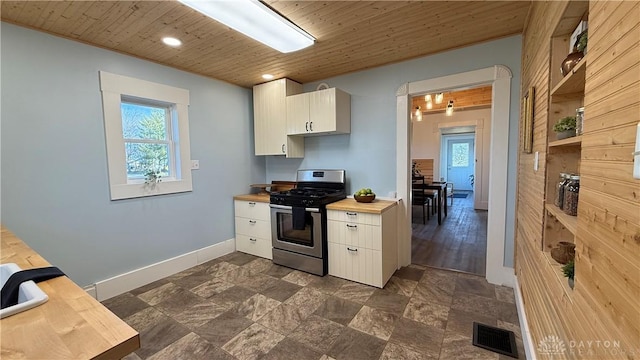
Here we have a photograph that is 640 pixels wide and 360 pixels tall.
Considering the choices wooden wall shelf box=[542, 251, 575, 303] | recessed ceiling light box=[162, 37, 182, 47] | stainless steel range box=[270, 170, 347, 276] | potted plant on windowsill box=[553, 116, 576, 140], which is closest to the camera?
wooden wall shelf box=[542, 251, 575, 303]

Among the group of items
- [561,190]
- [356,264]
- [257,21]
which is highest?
[257,21]

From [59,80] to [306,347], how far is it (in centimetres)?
297

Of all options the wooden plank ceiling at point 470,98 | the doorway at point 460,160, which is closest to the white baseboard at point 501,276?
the wooden plank ceiling at point 470,98

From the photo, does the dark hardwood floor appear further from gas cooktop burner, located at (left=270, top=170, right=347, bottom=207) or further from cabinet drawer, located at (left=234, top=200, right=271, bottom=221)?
cabinet drawer, located at (left=234, top=200, right=271, bottom=221)

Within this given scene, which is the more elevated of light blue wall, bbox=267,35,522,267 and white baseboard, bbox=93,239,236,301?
light blue wall, bbox=267,35,522,267

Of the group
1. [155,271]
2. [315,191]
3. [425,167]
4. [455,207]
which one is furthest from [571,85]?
[425,167]

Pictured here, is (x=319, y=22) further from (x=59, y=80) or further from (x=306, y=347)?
(x=306, y=347)

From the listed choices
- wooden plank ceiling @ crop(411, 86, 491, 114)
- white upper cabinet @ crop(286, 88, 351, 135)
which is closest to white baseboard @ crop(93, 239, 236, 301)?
white upper cabinet @ crop(286, 88, 351, 135)

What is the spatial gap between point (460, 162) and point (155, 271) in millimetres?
10676

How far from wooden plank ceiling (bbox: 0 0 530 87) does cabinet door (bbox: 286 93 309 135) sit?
438mm

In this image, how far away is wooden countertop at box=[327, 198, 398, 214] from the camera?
2.58 m

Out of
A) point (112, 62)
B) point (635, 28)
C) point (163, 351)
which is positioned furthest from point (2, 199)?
point (635, 28)

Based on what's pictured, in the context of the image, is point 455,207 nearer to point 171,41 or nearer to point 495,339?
point 495,339

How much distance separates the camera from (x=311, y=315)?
2191 mm
